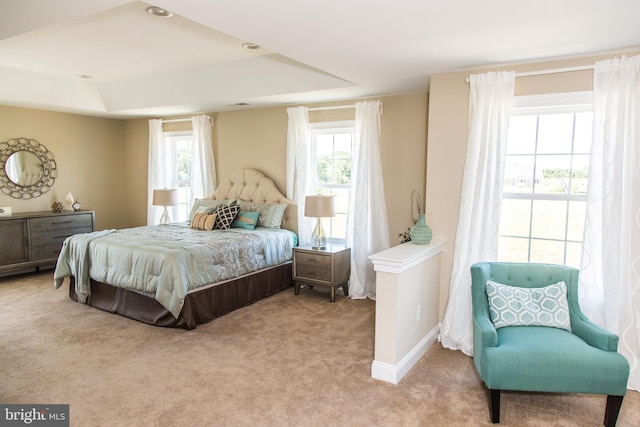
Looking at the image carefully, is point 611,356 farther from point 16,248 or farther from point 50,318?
point 16,248

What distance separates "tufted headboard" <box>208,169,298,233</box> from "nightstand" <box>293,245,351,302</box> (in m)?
0.59

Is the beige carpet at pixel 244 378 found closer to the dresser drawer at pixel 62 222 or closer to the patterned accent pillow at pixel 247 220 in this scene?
the patterned accent pillow at pixel 247 220

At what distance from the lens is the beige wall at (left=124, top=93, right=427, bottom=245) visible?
445cm

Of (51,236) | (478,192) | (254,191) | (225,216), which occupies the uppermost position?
(478,192)

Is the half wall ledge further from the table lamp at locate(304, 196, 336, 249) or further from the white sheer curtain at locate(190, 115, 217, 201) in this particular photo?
the white sheer curtain at locate(190, 115, 217, 201)

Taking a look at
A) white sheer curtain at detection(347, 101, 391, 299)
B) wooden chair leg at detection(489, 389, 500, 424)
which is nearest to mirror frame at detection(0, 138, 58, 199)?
white sheer curtain at detection(347, 101, 391, 299)

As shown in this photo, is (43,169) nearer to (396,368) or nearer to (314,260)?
(314,260)

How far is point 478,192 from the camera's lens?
321 centimetres

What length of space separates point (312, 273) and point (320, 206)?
2.55 ft

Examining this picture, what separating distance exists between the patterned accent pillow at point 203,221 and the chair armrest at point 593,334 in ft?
12.6

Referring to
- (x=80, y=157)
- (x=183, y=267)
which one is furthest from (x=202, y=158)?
(x=183, y=267)

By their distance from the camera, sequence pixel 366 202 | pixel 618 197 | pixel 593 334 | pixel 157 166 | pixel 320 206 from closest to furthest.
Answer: pixel 593 334
pixel 618 197
pixel 320 206
pixel 366 202
pixel 157 166

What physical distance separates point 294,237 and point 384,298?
2.44 metres

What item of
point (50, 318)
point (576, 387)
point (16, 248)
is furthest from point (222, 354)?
point (16, 248)
